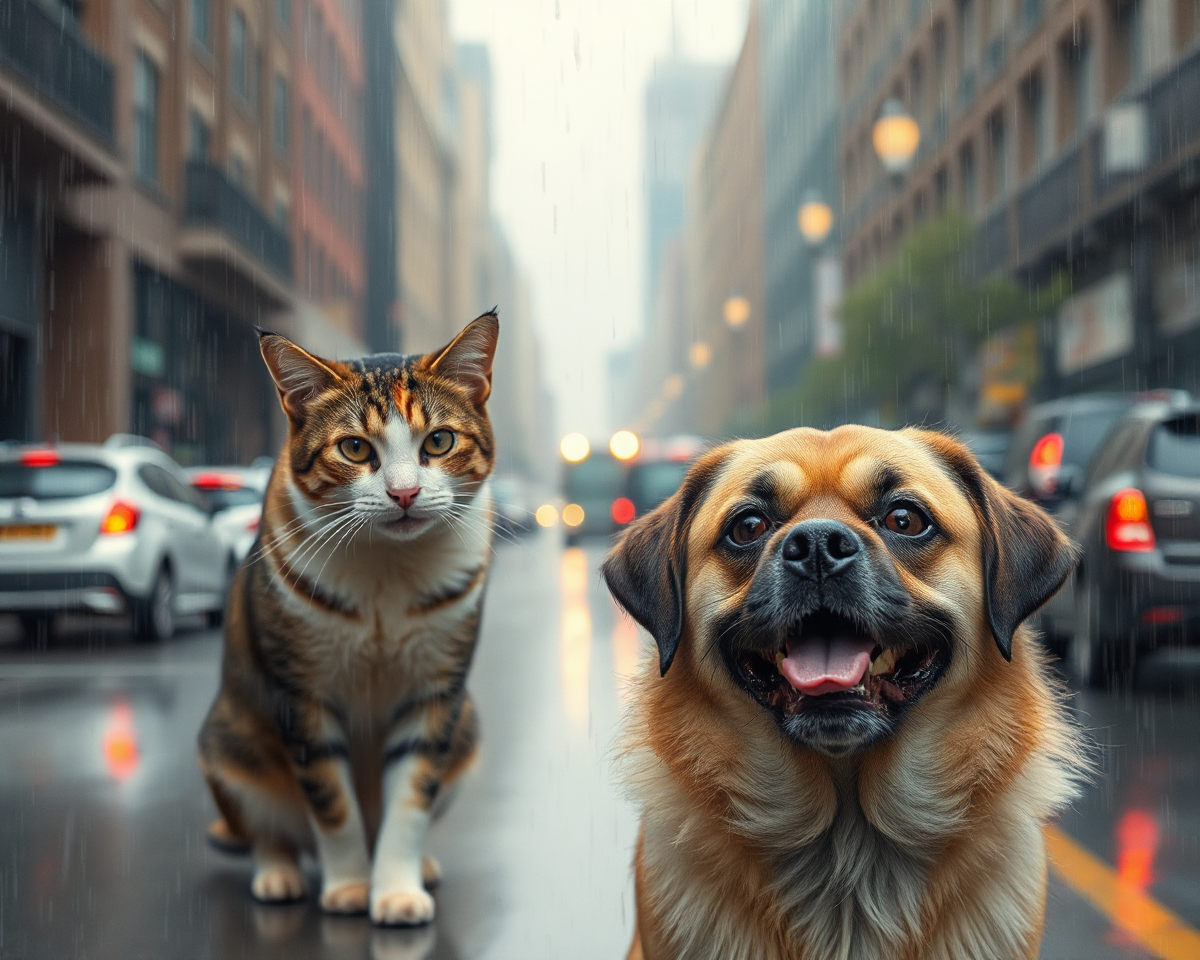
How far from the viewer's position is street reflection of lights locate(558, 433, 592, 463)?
4253cm

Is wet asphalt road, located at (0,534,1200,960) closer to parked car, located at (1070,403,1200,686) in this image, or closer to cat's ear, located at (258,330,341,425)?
parked car, located at (1070,403,1200,686)

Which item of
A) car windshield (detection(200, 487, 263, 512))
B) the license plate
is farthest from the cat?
car windshield (detection(200, 487, 263, 512))

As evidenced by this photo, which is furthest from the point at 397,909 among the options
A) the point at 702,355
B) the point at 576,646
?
the point at 702,355

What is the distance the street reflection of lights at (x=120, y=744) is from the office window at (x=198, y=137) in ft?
74.3

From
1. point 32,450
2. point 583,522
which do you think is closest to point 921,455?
point 32,450

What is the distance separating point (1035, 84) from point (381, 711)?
32.2 metres

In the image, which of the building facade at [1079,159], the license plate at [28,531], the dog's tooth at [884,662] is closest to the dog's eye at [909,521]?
the dog's tooth at [884,662]

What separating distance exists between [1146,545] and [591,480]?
118 ft

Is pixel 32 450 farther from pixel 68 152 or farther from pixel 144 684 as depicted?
pixel 68 152

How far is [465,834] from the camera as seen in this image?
561 centimetres

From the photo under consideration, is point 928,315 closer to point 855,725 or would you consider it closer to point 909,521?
point 909,521

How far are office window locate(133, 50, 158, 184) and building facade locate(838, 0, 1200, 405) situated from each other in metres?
18.7

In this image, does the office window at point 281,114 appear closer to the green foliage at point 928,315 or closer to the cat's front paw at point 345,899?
the green foliage at point 928,315

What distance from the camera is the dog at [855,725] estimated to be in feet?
10.2
